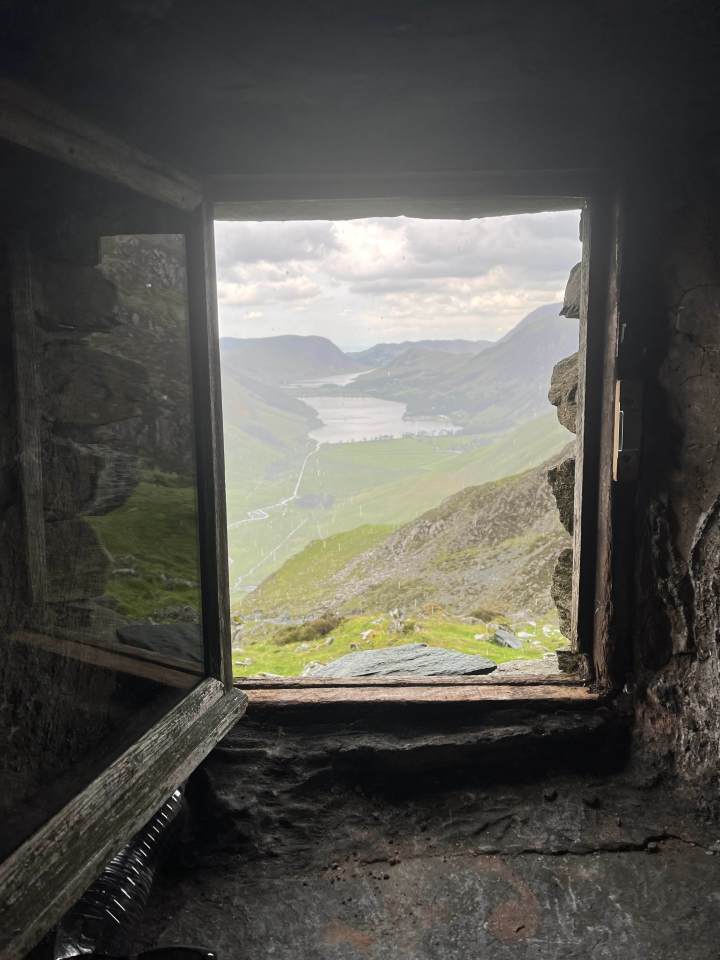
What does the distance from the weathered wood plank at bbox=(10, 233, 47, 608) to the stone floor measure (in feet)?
3.36

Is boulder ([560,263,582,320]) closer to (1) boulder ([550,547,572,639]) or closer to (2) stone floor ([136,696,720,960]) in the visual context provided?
(1) boulder ([550,547,572,639])

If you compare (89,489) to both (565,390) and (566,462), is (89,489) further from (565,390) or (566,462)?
(565,390)

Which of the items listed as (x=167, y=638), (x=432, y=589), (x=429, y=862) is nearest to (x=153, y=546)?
(x=167, y=638)

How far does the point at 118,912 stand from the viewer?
5.86 feet

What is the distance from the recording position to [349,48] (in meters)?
1.50

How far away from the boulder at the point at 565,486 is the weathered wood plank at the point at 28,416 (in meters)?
1.84

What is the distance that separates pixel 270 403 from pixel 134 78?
1524 inches

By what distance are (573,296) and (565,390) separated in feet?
1.19

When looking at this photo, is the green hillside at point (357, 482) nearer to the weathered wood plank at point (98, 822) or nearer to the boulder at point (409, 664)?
the boulder at point (409, 664)

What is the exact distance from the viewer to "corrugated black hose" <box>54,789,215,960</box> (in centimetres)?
169

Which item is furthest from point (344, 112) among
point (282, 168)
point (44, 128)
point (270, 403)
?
point (270, 403)

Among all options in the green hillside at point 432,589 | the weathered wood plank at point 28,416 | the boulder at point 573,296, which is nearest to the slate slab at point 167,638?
the weathered wood plank at point 28,416

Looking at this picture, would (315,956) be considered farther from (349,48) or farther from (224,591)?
(349,48)

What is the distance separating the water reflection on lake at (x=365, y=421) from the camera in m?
41.6
